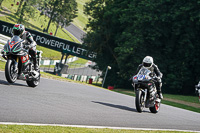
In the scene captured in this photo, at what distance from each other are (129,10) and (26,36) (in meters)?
29.6

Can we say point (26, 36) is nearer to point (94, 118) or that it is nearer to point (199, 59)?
point (94, 118)

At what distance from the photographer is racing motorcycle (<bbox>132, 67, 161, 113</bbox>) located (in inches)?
420

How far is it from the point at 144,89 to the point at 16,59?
4157 millimetres

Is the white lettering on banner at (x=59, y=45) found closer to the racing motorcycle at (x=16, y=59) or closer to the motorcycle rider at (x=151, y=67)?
the motorcycle rider at (x=151, y=67)

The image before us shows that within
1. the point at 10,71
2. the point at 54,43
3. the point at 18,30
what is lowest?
the point at 10,71

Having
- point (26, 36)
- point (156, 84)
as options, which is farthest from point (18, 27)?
point (156, 84)

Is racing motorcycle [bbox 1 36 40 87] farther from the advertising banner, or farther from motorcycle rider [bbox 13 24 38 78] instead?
the advertising banner

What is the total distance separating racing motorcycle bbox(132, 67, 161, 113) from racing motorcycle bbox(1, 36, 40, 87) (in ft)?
11.1

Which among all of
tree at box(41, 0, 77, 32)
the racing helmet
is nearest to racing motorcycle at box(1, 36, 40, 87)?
the racing helmet

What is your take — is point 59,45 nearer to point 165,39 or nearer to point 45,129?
point 165,39

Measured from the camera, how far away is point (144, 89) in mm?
11008

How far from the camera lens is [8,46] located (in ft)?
32.3

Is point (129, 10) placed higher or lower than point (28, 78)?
A: higher

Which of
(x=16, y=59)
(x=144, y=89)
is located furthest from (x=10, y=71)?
(x=144, y=89)
